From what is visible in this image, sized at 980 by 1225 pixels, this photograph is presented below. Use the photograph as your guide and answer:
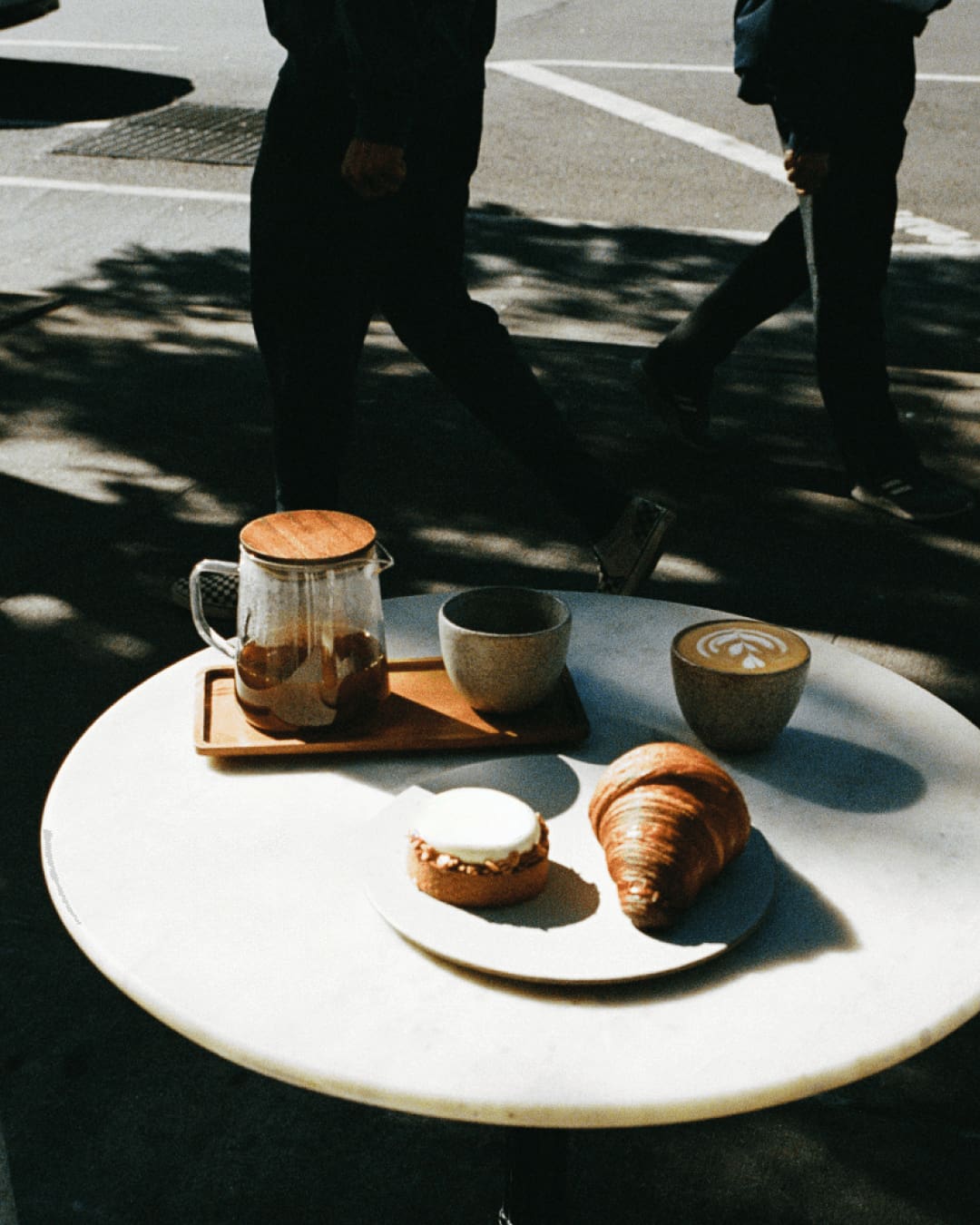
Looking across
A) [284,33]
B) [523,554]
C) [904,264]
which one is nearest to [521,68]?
[904,264]

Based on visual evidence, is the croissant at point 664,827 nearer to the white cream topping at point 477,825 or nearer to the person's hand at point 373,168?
the white cream topping at point 477,825

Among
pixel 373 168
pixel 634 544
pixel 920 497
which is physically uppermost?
pixel 373 168

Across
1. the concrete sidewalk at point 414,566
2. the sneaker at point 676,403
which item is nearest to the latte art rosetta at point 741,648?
the concrete sidewalk at point 414,566

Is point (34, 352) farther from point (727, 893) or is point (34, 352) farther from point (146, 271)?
point (727, 893)

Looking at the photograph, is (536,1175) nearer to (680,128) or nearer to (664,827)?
(664,827)

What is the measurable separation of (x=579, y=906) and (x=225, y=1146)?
3.50 ft

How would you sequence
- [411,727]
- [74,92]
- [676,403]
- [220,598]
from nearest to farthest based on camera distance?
[411,727] < [220,598] < [676,403] < [74,92]

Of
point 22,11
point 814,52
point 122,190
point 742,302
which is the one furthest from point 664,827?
point 22,11

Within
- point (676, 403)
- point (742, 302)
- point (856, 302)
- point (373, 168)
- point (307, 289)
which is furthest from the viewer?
point (676, 403)

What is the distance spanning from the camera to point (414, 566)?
3.80 meters

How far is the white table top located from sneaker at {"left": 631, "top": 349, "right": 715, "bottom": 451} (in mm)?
2902

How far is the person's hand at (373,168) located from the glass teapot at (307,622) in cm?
144

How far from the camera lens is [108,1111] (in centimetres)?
211

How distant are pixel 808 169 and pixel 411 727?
2.56 meters
